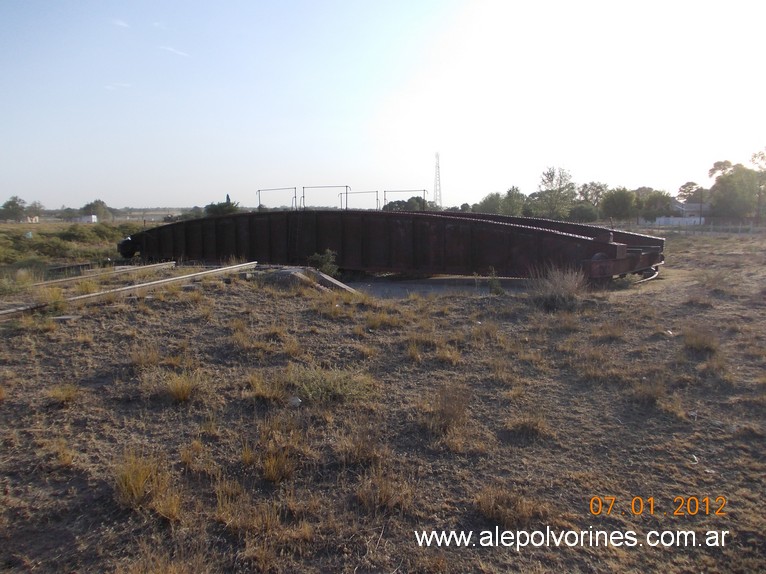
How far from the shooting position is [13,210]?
3935 inches

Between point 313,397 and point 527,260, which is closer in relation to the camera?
point 313,397

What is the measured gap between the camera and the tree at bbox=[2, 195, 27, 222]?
99188 millimetres

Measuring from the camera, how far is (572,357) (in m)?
8.34

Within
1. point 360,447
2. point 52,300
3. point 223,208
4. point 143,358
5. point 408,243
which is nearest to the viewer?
point 360,447

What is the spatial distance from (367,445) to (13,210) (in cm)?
11403

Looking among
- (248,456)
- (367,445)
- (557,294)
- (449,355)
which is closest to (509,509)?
(367,445)

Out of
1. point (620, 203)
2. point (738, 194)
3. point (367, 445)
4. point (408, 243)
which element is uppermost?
point (738, 194)

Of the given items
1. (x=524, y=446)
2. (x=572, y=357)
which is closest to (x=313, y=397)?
(x=524, y=446)

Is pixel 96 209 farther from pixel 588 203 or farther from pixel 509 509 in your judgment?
pixel 509 509

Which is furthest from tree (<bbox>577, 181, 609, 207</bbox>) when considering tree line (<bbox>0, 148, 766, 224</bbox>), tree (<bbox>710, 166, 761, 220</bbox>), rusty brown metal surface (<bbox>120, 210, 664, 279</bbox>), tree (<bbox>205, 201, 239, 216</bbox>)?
rusty brown metal surface (<bbox>120, 210, 664, 279</bbox>)

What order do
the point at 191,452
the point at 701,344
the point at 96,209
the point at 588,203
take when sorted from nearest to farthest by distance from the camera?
the point at 191,452, the point at 701,344, the point at 588,203, the point at 96,209

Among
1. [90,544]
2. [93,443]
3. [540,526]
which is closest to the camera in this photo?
[90,544]

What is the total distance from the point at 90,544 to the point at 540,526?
310 centimetres

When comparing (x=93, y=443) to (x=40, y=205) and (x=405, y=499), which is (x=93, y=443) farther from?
(x=40, y=205)
